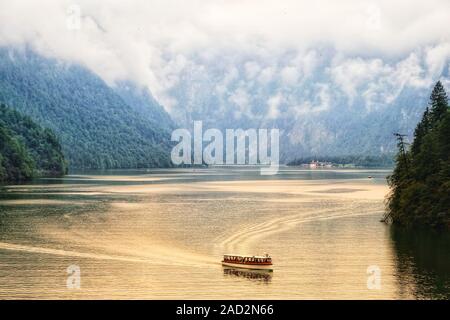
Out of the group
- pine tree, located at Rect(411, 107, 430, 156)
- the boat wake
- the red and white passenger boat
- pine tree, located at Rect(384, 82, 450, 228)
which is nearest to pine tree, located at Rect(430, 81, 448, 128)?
pine tree, located at Rect(411, 107, 430, 156)

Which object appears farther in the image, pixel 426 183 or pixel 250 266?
pixel 426 183

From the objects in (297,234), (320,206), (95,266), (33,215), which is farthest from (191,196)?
(95,266)

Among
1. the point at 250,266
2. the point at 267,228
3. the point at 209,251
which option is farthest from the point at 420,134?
the point at 250,266

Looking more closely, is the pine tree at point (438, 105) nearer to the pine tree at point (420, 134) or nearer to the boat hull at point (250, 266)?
the pine tree at point (420, 134)

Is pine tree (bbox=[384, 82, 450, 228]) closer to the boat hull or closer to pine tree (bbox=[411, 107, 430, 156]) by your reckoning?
pine tree (bbox=[411, 107, 430, 156])

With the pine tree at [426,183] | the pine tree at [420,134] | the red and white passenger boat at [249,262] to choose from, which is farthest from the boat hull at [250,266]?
the pine tree at [420,134]

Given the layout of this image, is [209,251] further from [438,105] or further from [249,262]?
[438,105]
